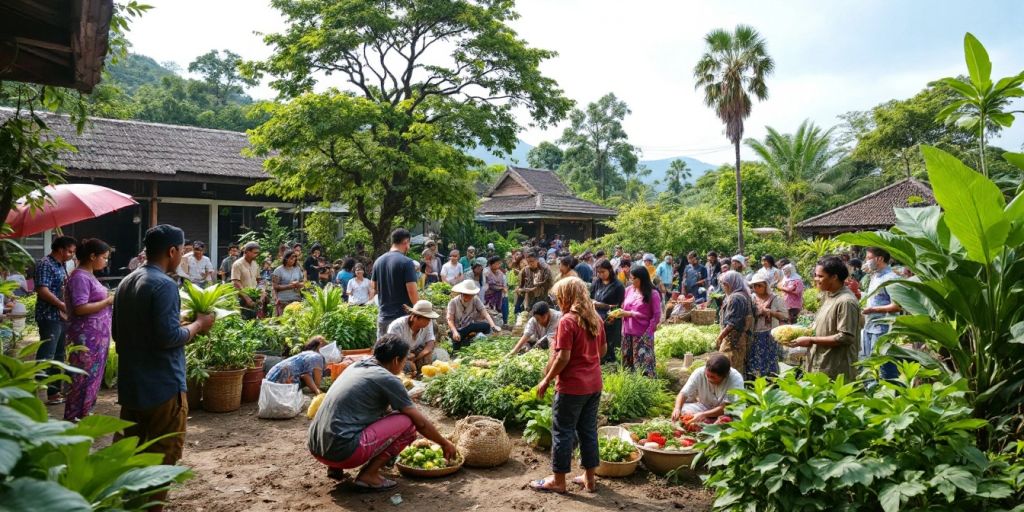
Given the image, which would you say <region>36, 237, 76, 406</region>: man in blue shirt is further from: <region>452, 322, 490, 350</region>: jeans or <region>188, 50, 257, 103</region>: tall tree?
<region>188, 50, 257, 103</region>: tall tree

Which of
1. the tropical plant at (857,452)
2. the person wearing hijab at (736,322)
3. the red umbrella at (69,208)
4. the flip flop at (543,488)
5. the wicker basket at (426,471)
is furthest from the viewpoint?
the person wearing hijab at (736,322)

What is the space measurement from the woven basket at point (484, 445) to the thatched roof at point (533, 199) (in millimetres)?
22307

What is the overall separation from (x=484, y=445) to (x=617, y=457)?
1.08m

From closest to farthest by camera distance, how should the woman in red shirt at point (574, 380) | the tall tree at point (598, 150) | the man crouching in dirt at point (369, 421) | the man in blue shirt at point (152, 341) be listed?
the man in blue shirt at point (152, 341), the man crouching in dirt at point (369, 421), the woman in red shirt at point (574, 380), the tall tree at point (598, 150)

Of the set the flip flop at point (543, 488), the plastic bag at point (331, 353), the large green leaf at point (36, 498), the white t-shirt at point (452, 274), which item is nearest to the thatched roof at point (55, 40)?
the large green leaf at point (36, 498)

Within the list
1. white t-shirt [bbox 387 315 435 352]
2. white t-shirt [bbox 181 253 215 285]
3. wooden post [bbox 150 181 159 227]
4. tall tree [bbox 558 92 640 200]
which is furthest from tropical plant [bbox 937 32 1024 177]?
tall tree [bbox 558 92 640 200]

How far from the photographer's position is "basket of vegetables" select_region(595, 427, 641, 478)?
497 cm

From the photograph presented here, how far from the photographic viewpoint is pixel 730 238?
2323cm

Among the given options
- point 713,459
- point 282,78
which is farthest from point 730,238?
point 713,459

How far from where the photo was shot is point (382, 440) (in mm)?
4504

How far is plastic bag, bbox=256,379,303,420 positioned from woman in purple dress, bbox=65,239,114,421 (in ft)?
4.74

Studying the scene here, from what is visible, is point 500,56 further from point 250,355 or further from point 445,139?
point 250,355

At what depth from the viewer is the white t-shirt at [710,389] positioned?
5355 mm

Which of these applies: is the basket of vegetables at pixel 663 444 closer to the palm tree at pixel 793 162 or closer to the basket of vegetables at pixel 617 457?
the basket of vegetables at pixel 617 457
